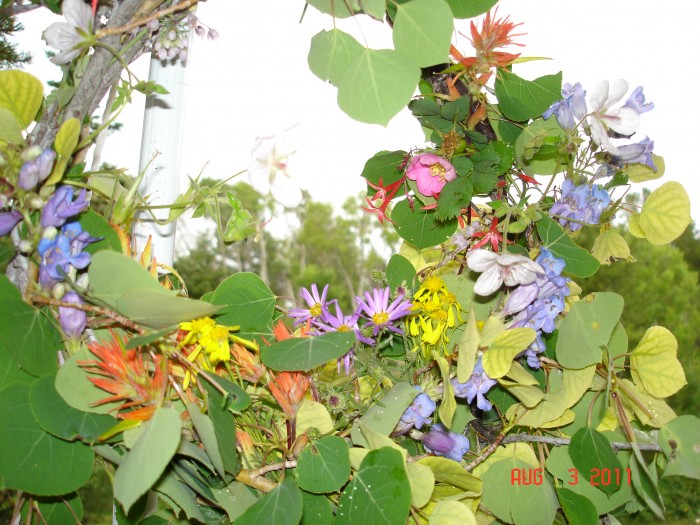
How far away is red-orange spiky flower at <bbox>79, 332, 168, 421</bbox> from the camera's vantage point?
45cm

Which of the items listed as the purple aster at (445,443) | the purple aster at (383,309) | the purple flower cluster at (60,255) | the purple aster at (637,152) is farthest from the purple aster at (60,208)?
the purple aster at (637,152)

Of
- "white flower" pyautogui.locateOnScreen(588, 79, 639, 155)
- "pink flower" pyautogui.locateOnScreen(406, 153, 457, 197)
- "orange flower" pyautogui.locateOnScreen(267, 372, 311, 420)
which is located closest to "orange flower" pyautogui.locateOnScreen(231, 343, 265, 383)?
"orange flower" pyautogui.locateOnScreen(267, 372, 311, 420)

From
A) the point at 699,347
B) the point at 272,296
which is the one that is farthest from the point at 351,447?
the point at 699,347

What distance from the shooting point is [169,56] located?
0.58 metres

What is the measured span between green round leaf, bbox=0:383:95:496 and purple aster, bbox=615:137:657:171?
1.74 feet

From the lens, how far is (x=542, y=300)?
1.79 ft

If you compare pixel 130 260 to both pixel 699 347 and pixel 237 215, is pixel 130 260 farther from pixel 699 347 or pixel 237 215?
pixel 699 347

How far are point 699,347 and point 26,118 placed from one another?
16.8 feet

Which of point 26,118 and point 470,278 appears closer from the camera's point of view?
point 26,118

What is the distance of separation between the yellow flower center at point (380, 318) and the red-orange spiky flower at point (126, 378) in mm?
185

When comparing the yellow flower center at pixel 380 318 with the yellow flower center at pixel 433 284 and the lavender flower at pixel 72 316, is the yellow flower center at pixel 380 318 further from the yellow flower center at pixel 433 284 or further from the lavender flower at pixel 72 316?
the lavender flower at pixel 72 316

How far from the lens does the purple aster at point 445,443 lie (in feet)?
1.77

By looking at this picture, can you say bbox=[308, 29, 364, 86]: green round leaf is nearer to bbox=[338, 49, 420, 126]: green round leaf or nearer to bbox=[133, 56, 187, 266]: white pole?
bbox=[338, 49, 420, 126]: green round leaf

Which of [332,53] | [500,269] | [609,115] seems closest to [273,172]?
[332,53]
